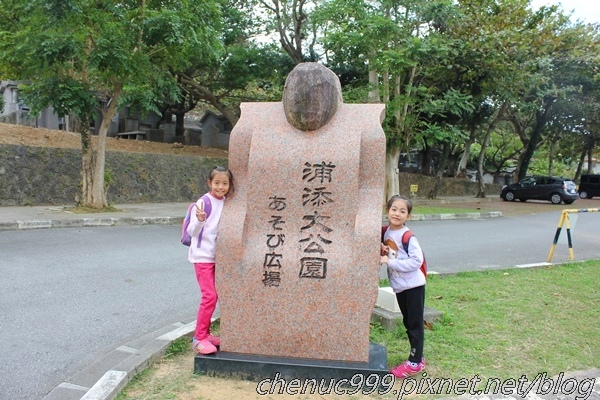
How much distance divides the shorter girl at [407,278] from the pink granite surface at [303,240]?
0.15m

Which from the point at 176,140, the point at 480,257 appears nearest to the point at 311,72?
the point at 480,257

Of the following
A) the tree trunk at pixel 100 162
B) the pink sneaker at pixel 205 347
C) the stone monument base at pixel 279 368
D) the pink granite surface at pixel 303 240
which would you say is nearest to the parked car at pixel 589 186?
the tree trunk at pixel 100 162

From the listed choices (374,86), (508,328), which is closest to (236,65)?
(374,86)

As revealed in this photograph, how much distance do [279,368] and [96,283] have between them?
338 centimetres

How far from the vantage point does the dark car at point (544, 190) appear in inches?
927

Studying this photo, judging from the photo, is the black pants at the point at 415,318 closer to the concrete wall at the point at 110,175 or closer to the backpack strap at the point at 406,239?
the backpack strap at the point at 406,239

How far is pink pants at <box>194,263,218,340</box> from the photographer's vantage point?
141 inches

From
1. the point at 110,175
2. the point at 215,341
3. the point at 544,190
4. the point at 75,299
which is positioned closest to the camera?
the point at 215,341

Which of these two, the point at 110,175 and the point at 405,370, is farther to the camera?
the point at 110,175

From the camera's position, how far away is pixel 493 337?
4.29m

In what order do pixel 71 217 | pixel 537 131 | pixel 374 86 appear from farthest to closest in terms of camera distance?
pixel 537 131, pixel 374 86, pixel 71 217

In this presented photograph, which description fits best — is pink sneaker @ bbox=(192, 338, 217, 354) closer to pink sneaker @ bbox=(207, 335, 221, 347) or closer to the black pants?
pink sneaker @ bbox=(207, 335, 221, 347)

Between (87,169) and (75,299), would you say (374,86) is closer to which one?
(87,169)

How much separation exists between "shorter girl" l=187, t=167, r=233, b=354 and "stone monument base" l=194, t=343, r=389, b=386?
0.43 ft
